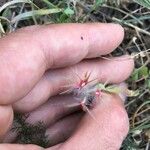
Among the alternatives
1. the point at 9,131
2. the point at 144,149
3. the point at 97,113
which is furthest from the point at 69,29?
the point at 144,149

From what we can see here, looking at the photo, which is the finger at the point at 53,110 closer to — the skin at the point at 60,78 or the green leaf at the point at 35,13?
the skin at the point at 60,78

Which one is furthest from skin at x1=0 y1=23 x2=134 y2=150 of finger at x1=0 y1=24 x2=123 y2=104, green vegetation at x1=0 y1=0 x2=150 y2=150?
green vegetation at x1=0 y1=0 x2=150 y2=150

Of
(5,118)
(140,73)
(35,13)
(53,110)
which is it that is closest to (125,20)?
(140,73)

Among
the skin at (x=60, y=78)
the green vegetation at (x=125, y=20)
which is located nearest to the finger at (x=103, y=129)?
the skin at (x=60, y=78)

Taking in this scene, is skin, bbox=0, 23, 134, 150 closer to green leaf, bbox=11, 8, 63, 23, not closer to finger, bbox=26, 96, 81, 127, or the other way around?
finger, bbox=26, 96, 81, 127

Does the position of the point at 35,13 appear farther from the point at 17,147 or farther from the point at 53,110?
the point at 17,147

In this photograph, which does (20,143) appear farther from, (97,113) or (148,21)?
(148,21)
